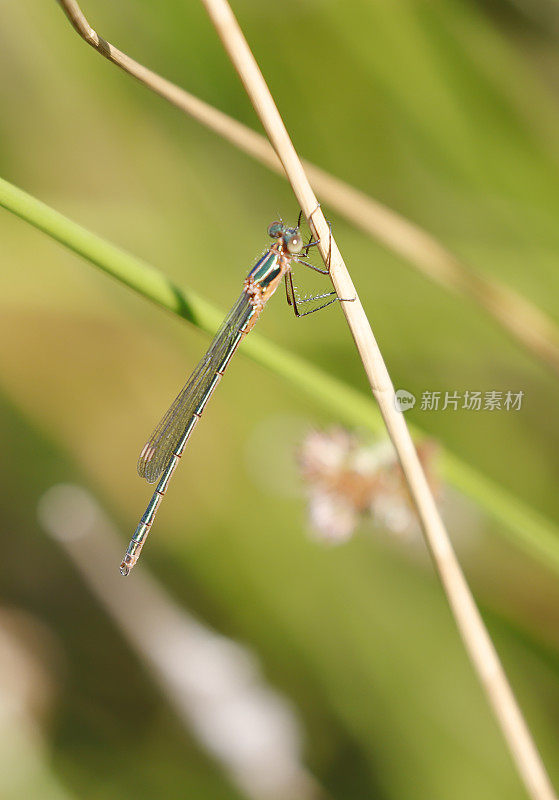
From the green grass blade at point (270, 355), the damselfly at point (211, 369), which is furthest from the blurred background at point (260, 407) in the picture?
the green grass blade at point (270, 355)

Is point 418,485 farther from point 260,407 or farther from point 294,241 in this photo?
point 260,407

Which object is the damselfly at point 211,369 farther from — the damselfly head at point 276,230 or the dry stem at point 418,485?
the dry stem at point 418,485

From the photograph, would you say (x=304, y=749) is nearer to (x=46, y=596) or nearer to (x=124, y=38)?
(x=46, y=596)

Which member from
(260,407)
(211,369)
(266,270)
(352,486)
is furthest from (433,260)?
(260,407)

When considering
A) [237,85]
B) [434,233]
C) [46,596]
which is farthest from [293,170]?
[46,596]

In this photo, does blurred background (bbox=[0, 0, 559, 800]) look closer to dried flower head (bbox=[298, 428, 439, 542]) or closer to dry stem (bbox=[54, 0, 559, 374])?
dried flower head (bbox=[298, 428, 439, 542])

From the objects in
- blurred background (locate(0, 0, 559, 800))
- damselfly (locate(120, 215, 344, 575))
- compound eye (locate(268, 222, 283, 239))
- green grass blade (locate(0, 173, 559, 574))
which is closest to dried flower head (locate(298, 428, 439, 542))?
green grass blade (locate(0, 173, 559, 574))
